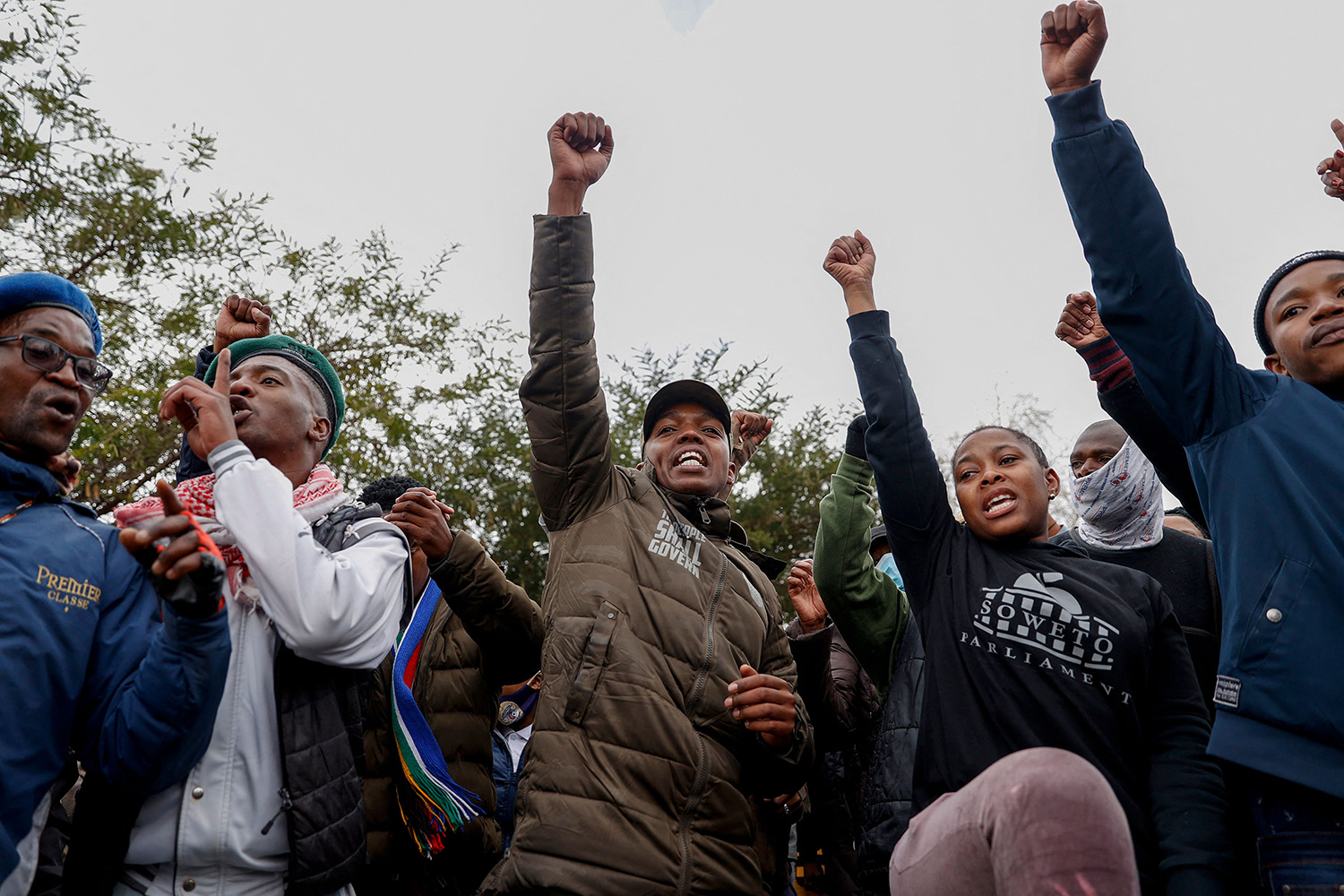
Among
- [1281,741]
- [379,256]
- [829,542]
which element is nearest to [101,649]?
[829,542]

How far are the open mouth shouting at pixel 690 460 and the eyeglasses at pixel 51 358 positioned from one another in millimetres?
1865

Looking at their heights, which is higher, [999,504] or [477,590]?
[999,504]

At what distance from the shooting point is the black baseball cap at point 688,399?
12.4 feet

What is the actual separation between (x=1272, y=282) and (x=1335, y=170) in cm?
63

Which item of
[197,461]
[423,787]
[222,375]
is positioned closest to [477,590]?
[423,787]

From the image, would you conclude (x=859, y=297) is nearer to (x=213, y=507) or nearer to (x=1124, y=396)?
(x=1124, y=396)

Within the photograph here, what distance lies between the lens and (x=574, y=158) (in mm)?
3174

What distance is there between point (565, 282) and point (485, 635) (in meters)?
1.29

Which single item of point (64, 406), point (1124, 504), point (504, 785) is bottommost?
point (504, 785)

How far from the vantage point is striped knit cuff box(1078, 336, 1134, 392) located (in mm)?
2840

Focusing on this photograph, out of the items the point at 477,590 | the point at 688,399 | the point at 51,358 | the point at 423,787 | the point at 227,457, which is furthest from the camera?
the point at 688,399

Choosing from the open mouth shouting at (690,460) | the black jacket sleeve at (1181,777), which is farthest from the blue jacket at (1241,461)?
the open mouth shouting at (690,460)

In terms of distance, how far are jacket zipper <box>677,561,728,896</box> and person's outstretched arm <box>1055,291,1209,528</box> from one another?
1.31 metres

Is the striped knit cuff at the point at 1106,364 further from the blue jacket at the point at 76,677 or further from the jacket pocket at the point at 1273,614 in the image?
the blue jacket at the point at 76,677
